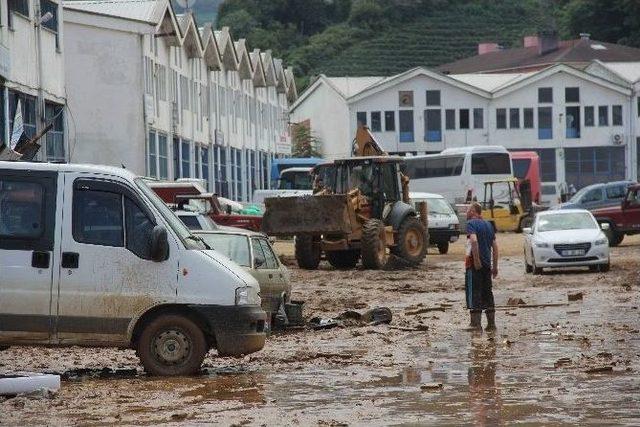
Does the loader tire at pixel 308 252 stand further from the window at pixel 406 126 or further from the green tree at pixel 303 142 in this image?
the window at pixel 406 126

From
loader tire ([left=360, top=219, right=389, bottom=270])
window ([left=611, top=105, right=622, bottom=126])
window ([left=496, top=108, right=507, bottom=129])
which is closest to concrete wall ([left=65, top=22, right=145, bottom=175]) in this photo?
loader tire ([left=360, top=219, right=389, bottom=270])

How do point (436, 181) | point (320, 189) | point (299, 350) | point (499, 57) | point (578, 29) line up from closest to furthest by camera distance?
1. point (299, 350)
2. point (320, 189)
3. point (436, 181)
4. point (499, 57)
5. point (578, 29)

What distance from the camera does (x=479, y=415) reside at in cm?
1284

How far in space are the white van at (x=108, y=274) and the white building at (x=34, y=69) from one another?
61.9 ft

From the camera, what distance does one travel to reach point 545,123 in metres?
105

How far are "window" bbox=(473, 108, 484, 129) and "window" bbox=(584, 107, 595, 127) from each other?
20.9 ft

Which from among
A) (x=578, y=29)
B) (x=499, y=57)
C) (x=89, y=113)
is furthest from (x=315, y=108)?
(x=89, y=113)

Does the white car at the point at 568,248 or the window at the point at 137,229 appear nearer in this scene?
the window at the point at 137,229

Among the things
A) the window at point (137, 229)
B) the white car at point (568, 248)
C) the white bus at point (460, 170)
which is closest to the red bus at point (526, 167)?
the white bus at point (460, 170)

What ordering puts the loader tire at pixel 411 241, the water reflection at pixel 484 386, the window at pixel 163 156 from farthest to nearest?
the window at pixel 163 156, the loader tire at pixel 411 241, the water reflection at pixel 484 386

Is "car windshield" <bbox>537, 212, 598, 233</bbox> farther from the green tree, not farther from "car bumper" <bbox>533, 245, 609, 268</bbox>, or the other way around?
the green tree

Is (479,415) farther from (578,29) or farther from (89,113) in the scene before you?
(578,29)

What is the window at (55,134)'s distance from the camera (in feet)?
134

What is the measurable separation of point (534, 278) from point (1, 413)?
74.7 feet
